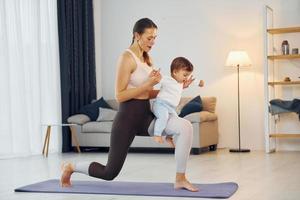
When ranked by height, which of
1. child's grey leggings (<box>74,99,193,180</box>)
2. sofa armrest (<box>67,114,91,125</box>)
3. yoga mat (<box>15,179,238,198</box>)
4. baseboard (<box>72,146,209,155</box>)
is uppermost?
child's grey leggings (<box>74,99,193,180</box>)

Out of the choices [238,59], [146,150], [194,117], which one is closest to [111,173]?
[194,117]

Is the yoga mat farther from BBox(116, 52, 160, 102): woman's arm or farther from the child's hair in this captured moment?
the child's hair

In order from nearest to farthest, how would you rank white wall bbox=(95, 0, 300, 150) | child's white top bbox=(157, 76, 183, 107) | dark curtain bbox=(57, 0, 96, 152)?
child's white top bbox=(157, 76, 183, 107)
white wall bbox=(95, 0, 300, 150)
dark curtain bbox=(57, 0, 96, 152)

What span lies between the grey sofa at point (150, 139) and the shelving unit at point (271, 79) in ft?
2.60

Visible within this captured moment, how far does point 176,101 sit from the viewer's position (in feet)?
13.6

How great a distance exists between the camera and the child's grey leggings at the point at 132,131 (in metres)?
3.96

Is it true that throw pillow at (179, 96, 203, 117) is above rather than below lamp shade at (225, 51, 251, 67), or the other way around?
below

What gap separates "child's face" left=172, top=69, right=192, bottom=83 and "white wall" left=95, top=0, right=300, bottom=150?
4.21 meters

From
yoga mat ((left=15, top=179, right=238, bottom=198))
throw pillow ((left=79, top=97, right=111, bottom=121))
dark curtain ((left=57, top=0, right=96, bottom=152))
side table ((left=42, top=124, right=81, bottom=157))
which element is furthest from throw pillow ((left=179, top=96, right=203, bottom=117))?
yoga mat ((left=15, top=179, right=238, bottom=198))

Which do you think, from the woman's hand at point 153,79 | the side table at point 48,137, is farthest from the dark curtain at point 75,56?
the woman's hand at point 153,79

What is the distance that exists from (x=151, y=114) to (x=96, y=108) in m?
4.68

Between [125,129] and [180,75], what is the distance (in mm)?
572

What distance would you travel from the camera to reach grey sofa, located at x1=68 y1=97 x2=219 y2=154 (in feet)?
25.4

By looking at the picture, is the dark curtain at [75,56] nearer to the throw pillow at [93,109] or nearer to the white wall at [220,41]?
the throw pillow at [93,109]
